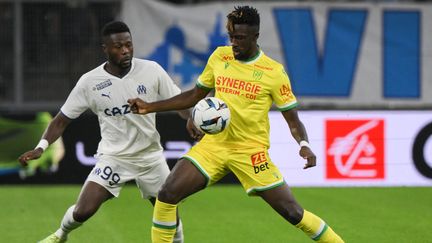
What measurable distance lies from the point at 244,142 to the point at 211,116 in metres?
0.44

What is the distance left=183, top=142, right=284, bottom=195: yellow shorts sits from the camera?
8375 millimetres

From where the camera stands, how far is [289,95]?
840 cm

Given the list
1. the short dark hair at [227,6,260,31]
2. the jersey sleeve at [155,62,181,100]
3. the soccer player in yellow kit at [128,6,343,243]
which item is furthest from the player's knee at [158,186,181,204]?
the short dark hair at [227,6,260,31]

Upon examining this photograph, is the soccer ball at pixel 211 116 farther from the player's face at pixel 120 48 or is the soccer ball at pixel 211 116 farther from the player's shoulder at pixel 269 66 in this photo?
the player's face at pixel 120 48

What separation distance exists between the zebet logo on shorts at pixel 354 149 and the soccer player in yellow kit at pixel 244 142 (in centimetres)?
735

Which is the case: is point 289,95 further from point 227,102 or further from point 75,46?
point 75,46

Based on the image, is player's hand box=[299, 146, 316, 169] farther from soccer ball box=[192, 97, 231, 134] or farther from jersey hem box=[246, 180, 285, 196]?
soccer ball box=[192, 97, 231, 134]

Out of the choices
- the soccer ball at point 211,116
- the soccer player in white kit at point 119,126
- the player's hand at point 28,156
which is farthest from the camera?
the soccer player in white kit at point 119,126

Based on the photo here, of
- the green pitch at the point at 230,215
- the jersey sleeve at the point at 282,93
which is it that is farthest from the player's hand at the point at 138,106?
the green pitch at the point at 230,215

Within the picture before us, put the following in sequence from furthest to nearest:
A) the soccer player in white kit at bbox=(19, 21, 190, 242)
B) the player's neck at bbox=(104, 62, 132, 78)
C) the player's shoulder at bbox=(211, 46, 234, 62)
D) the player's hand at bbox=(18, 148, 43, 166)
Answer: the player's neck at bbox=(104, 62, 132, 78)
the soccer player in white kit at bbox=(19, 21, 190, 242)
the player's hand at bbox=(18, 148, 43, 166)
the player's shoulder at bbox=(211, 46, 234, 62)

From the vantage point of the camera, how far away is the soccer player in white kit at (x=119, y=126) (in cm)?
889

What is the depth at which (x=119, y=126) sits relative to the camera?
9000mm

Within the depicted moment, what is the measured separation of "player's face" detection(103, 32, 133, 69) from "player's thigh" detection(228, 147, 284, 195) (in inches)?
51.1

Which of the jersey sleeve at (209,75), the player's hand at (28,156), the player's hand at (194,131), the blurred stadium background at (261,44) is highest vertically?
the jersey sleeve at (209,75)
